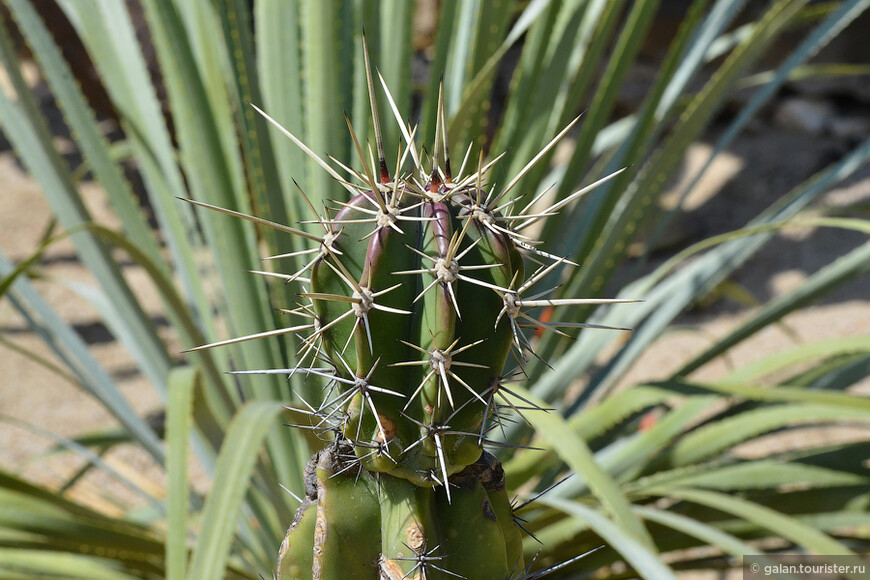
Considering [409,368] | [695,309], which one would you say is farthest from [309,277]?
[695,309]

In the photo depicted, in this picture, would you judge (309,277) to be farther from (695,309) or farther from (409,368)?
(695,309)

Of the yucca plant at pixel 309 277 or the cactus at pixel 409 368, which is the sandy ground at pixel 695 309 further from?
the cactus at pixel 409 368

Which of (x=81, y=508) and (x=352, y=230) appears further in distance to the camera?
(x=81, y=508)

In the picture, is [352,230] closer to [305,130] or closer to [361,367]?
[361,367]

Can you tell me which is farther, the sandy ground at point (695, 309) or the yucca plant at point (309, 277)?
the sandy ground at point (695, 309)

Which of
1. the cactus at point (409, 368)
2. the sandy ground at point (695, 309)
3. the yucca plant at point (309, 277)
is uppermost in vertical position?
the sandy ground at point (695, 309)

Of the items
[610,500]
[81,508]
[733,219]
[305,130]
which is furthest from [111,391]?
[733,219]

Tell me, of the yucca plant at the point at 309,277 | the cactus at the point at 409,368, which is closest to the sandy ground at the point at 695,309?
the yucca plant at the point at 309,277
